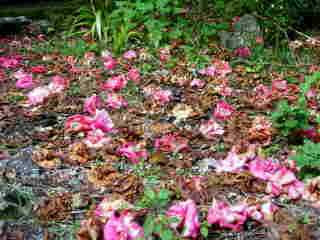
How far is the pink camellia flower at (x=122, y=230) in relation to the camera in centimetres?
168

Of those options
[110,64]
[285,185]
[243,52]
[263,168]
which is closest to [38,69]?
[110,64]

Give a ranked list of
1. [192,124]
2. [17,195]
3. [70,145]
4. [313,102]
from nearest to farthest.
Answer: [17,195]
[70,145]
[192,124]
[313,102]

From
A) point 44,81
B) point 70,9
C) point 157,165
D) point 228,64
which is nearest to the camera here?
point 157,165

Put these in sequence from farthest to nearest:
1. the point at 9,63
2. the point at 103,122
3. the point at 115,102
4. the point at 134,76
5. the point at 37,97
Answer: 1. the point at 9,63
2. the point at 134,76
3. the point at 37,97
4. the point at 115,102
5. the point at 103,122

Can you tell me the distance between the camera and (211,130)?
2656mm

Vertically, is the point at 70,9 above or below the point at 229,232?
above

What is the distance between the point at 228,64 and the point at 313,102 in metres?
1.04

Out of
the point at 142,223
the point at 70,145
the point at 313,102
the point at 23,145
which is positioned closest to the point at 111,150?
the point at 70,145

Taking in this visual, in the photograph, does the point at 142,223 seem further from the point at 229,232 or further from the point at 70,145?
the point at 70,145

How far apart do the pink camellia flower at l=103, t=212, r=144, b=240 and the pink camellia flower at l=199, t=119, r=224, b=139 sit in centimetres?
101

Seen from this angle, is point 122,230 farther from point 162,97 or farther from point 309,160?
point 162,97

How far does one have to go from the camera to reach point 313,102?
314 cm

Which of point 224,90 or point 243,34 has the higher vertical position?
point 243,34

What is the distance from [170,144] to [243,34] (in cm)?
247
